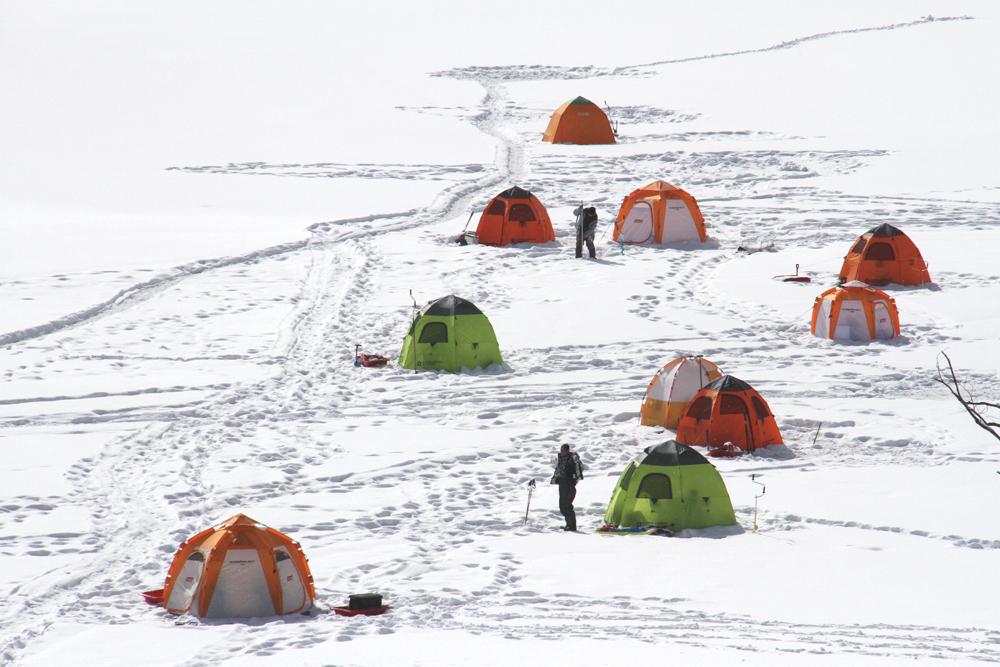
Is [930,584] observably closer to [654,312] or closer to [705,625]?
[705,625]

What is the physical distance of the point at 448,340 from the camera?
15703 mm

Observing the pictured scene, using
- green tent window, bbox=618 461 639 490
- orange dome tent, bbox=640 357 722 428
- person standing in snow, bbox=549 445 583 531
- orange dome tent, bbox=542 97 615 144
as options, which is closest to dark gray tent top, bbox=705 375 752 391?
orange dome tent, bbox=640 357 722 428

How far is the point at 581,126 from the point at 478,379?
849 inches

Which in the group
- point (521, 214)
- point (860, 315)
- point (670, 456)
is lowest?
point (670, 456)

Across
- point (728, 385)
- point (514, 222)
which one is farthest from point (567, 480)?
point (514, 222)

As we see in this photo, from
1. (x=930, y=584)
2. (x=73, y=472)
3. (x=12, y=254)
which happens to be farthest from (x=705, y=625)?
(x=12, y=254)

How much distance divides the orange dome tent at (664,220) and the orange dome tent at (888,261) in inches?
177

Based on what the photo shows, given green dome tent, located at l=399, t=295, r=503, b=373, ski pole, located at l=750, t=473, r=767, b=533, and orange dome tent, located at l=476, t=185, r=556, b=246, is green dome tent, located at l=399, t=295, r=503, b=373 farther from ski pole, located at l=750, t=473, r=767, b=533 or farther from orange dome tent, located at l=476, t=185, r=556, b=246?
orange dome tent, located at l=476, t=185, r=556, b=246

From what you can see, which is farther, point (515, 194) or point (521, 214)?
point (515, 194)

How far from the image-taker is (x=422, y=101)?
149 ft

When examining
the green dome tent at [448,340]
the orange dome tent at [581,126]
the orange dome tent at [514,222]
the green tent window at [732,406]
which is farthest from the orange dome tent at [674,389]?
the orange dome tent at [581,126]

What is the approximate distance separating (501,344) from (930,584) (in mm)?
9064

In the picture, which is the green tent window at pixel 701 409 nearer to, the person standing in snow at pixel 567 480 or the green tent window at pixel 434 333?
the person standing in snow at pixel 567 480

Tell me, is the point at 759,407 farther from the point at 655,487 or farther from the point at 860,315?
the point at 860,315
